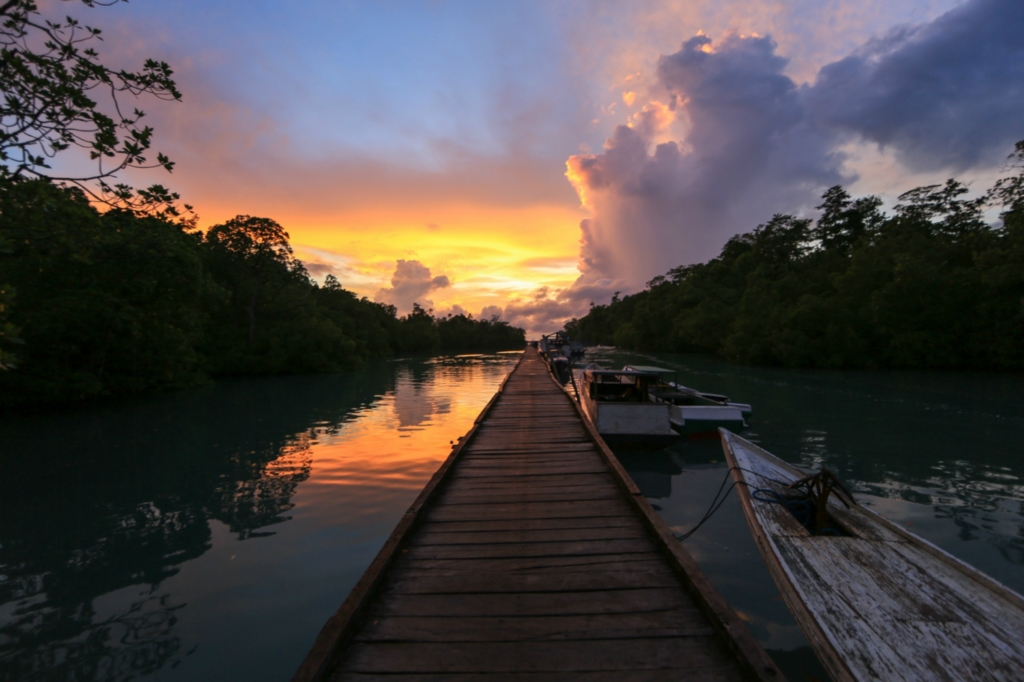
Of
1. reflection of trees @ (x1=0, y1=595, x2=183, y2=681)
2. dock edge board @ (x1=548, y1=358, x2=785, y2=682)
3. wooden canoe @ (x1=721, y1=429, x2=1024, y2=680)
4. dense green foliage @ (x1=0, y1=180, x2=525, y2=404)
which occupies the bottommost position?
reflection of trees @ (x1=0, y1=595, x2=183, y2=681)

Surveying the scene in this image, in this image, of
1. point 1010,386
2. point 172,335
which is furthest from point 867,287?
point 172,335

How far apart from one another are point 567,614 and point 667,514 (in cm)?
575

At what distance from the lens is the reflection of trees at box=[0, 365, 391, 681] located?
5.14 m

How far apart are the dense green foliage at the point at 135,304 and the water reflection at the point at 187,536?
3274 mm

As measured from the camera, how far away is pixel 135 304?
72.2ft

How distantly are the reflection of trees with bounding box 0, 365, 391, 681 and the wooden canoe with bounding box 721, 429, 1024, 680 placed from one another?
6.51 metres

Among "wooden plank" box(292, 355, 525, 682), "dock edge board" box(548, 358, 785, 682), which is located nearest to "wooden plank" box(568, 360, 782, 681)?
"dock edge board" box(548, 358, 785, 682)

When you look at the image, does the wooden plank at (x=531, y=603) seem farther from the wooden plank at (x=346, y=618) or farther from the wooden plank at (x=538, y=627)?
the wooden plank at (x=346, y=618)

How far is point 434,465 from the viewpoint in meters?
12.3

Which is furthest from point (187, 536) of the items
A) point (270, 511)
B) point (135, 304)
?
point (135, 304)

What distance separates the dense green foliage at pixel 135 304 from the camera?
7.93 metres

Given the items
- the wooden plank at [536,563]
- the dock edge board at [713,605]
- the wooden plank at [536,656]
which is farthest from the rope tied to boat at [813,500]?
the wooden plank at [536,656]

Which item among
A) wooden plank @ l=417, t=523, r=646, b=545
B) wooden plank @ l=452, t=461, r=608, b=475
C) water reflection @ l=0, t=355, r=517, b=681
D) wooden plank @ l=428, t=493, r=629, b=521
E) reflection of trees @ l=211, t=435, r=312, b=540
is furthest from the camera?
reflection of trees @ l=211, t=435, r=312, b=540

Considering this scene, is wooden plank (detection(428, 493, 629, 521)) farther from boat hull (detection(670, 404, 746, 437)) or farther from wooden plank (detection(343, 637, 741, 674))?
boat hull (detection(670, 404, 746, 437))
